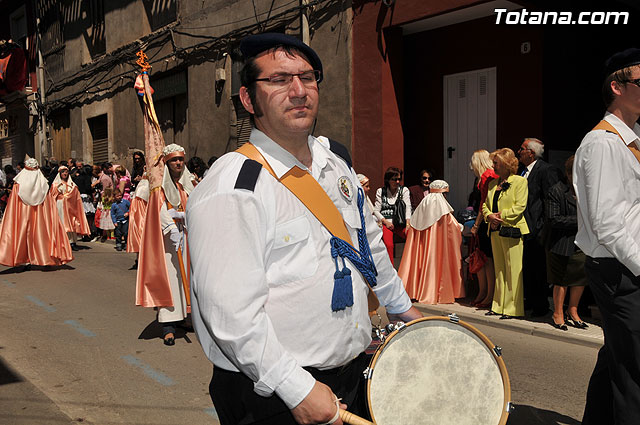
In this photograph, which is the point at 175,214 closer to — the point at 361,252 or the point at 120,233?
the point at 361,252

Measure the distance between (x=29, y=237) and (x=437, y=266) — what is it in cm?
731

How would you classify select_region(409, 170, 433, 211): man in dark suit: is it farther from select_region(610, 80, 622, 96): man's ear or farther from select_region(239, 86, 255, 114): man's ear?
select_region(239, 86, 255, 114): man's ear

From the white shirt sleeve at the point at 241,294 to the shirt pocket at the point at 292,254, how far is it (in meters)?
0.07

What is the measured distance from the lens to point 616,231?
2797mm

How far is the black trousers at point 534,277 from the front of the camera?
284 inches

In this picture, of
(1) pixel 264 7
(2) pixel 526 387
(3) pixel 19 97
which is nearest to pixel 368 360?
(2) pixel 526 387

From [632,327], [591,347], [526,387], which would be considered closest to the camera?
[632,327]

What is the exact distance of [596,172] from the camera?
9.58 feet

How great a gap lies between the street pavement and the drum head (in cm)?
5

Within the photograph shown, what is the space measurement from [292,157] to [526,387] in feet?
12.0

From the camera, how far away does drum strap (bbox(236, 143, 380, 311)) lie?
6.30 ft

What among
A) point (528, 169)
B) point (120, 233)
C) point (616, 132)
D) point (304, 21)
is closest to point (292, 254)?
point (616, 132)

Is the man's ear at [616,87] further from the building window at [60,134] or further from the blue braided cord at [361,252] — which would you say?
the building window at [60,134]

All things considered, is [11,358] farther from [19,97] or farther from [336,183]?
[19,97]
